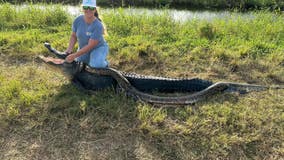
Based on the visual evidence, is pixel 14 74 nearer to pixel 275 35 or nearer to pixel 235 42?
pixel 235 42

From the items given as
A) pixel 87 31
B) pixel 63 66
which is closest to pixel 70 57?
pixel 63 66

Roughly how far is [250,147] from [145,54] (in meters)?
2.15

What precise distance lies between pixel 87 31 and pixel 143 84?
2.88 feet

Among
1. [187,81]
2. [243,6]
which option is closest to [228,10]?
[243,6]

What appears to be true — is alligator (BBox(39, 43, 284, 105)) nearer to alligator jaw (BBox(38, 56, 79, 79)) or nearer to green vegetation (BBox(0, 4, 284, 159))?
alligator jaw (BBox(38, 56, 79, 79))

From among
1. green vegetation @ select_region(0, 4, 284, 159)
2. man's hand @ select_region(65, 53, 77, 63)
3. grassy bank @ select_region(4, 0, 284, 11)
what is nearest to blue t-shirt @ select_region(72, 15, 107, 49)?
man's hand @ select_region(65, 53, 77, 63)

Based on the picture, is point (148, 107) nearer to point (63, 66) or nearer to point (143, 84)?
point (143, 84)

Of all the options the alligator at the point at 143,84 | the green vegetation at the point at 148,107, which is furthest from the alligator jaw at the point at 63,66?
the green vegetation at the point at 148,107

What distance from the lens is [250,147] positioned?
10.00 ft

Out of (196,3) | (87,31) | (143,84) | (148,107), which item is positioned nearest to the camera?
(148,107)

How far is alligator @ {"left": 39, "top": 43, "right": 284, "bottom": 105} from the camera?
360 centimetres

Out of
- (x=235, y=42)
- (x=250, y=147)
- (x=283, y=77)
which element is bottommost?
(x=250, y=147)

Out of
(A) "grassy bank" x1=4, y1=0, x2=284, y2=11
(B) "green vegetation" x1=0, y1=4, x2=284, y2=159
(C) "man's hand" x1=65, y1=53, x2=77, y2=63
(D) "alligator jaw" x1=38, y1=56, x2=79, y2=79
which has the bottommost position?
(B) "green vegetation" x1=0, y1=4, x2=284, y2=159

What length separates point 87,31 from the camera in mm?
3629
